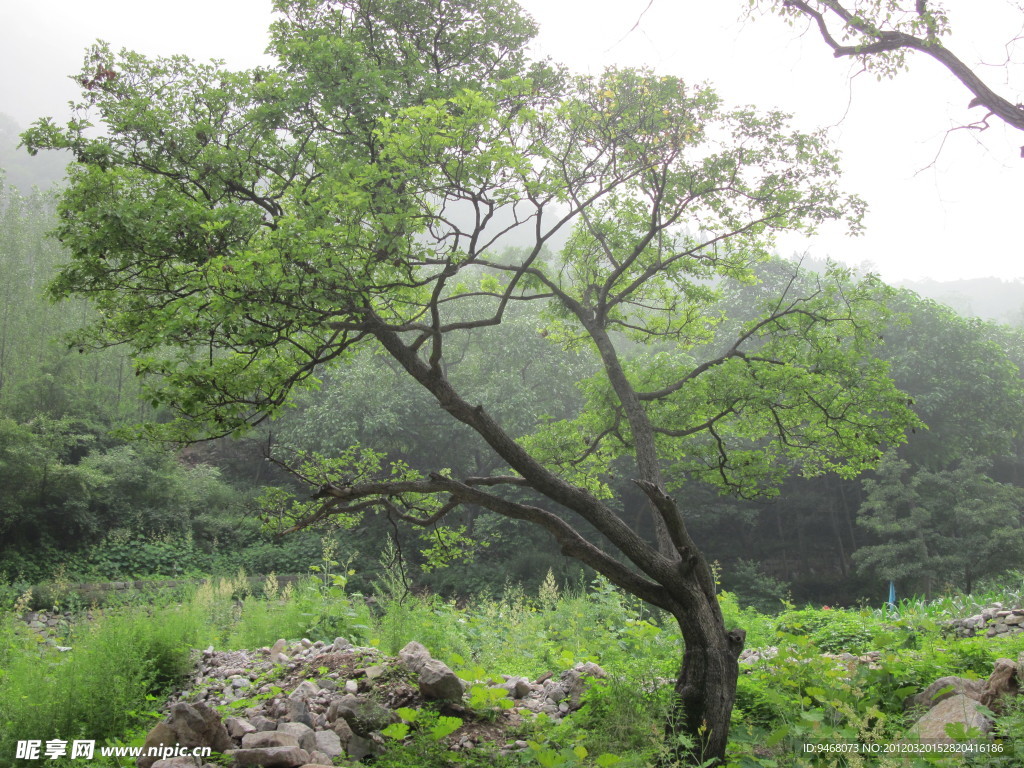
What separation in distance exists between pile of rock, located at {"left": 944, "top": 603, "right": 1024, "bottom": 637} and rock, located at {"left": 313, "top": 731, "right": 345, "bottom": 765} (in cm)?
497

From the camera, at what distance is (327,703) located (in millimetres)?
4215

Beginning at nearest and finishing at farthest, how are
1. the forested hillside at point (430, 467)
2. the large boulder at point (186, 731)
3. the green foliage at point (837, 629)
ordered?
the large boulder at point (186, 731) < the green foliage at point (837, 629) < the forested hillside at point (430, 467)

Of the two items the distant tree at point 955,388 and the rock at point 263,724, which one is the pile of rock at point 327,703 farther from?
the distant tree at point 955,388

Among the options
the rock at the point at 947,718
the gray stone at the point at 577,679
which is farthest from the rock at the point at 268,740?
the rock at the point at 947,718

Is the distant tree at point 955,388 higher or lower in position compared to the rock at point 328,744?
higher

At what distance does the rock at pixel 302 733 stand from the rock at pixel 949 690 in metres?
3.38

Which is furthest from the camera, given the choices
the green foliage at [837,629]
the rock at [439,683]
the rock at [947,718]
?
the green foliage at [837,629]

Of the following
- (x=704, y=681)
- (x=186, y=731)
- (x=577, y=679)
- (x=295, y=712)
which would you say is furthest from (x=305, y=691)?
(x=704, y=681)

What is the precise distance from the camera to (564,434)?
680cm

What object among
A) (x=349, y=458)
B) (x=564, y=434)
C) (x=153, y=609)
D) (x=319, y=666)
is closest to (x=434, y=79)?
(x=349, y=458)

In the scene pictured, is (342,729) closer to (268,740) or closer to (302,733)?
(302,733)

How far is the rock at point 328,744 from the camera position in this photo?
3.56 m

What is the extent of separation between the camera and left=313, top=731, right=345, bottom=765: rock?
356cm

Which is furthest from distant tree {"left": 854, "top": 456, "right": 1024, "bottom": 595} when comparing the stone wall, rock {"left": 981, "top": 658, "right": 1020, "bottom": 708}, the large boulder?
the large boulder
